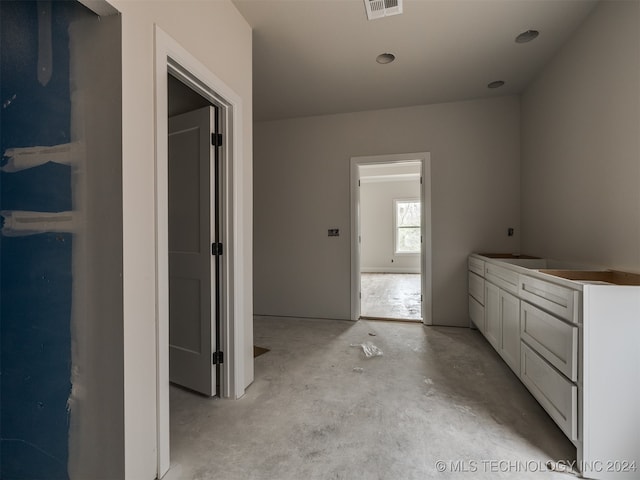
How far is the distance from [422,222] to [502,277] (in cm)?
146

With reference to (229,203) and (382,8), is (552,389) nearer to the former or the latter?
(229,203)

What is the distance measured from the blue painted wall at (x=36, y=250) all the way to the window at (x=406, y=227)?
328 inches

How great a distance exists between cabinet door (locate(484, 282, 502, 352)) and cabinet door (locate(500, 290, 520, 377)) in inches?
3.6

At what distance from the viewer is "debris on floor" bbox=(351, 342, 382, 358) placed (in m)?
2.85

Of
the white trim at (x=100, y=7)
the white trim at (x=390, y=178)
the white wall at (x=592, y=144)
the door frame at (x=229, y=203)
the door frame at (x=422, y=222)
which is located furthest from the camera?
the white trim at (x=390, y=178)

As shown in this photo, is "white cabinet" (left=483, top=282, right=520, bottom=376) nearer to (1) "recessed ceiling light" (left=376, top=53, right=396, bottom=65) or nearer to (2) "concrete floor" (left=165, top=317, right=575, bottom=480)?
(2) "concrete floor" (left=165, top=317, right=575, bottom=480)

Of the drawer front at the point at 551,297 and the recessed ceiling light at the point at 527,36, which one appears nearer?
the drawer front at the point at 551,297

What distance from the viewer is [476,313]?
129 inches

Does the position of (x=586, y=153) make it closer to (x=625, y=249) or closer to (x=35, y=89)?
(x=625, y=249)

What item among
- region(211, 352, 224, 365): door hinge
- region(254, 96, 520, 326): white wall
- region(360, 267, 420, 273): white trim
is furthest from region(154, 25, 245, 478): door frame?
region(360, 267, 420, 273): white trim

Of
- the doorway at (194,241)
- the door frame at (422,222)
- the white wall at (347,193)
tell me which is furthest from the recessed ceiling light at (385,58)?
the doorway at (194,241)

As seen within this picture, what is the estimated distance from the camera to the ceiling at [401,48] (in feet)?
7.03

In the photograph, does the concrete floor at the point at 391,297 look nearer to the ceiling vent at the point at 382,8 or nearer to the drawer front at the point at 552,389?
the drawer front at the point at 552,389

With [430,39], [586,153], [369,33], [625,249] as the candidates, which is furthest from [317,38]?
[625,249]
